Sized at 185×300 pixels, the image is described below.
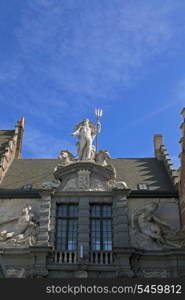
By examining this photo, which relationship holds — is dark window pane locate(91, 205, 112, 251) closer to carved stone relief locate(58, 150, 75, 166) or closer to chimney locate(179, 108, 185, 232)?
carved stone relief locate(58, 150, 75, 166)

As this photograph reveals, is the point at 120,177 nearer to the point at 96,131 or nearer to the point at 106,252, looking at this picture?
the point at 96,131

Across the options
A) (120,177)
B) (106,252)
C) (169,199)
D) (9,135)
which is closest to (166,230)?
(169,199)

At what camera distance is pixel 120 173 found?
898 inches

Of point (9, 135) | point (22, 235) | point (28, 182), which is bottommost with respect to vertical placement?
point (22, 235)

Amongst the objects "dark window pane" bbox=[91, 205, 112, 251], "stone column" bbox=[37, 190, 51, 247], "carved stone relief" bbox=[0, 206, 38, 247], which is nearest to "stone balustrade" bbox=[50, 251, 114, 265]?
"dark window pane" bbox=[91, 205, 112, 251]

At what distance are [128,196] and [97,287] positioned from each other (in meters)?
8.61

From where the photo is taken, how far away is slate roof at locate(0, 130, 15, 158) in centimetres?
2469

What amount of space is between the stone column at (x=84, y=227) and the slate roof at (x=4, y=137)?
23.4ft

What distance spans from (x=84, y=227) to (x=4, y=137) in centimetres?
1047

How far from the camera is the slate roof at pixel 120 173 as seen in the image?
21.5 meters

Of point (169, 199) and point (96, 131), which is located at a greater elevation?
point (96, 131)

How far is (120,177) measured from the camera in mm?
22203

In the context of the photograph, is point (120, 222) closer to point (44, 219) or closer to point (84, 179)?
point (84, 179)

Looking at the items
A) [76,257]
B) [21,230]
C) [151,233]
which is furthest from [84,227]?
[151,233]
